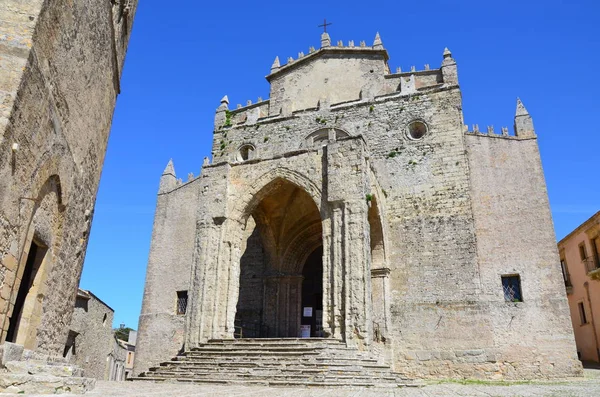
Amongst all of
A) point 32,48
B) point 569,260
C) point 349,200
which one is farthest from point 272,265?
point 569,260

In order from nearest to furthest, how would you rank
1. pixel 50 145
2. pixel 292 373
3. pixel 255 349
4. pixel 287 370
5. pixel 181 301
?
pixel 50 145 < pixel 292 373 < pixel 287 370 < pixel 255 349 < pixel 181 301

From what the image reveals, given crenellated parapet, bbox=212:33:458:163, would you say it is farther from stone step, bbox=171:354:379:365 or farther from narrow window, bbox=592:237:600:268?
narrow window, bbox=592:237:600:268

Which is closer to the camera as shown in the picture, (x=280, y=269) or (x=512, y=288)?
(x=512, y=288)

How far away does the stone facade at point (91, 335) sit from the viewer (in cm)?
1764

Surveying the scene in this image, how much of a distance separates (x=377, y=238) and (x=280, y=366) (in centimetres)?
674

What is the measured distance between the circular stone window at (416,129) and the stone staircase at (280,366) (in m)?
8.95

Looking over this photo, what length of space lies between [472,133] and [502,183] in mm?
2128

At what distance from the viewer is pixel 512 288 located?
1473 centimetres

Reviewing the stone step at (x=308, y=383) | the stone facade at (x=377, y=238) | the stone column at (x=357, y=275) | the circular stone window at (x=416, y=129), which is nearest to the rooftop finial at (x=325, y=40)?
the stone facade at (x=377, y=238)

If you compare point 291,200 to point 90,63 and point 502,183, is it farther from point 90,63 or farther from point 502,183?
point 90,63

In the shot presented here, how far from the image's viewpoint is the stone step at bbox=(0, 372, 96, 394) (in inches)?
189

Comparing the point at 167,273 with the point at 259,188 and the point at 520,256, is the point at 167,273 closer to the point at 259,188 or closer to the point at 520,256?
the point at 259,188

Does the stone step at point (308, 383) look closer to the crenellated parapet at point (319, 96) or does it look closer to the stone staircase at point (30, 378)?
the stone staircase at point (30, 378)

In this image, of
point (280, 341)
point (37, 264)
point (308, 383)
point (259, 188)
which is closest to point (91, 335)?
point (259, 188)
